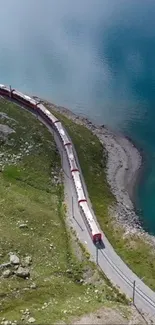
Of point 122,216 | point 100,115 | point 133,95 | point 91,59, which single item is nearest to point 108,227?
point 122,216

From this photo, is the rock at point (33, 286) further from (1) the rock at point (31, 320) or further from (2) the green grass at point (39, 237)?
(1) the rock at point (31, 320)

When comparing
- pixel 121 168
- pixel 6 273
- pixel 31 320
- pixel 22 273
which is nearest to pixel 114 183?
pixel 121 168

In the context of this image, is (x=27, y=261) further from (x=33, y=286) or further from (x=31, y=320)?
(x=31, y=320)

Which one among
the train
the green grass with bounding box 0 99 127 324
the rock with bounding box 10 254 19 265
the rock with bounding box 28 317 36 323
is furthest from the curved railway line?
the rock with bounding box 28 317 36 323

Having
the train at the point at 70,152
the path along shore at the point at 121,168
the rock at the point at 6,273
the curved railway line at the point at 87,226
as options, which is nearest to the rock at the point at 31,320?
the rock at the point at 6,273

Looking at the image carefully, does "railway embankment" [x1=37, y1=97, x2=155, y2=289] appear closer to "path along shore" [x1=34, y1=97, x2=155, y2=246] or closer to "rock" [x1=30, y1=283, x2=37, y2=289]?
"path along shore" [x1=34, y1=97, x2=155, y2=246]

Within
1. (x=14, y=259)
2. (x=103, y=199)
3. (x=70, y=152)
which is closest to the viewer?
(x=14, y=259)
